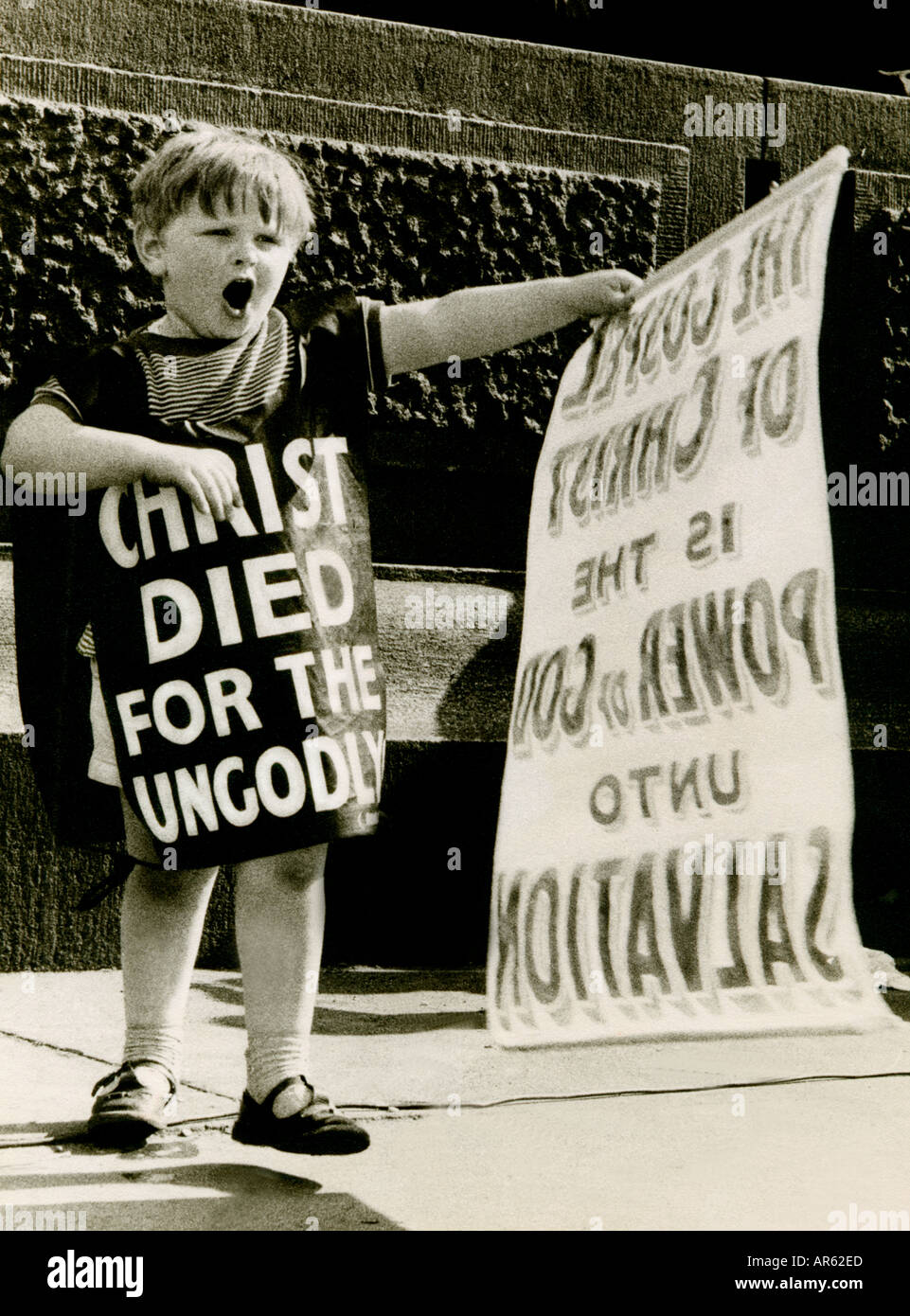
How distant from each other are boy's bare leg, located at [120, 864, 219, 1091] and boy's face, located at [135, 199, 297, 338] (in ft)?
2.92

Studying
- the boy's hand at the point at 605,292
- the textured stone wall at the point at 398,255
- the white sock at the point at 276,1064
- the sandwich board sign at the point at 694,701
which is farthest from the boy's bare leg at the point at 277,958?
the textured stone wall at the point at 398,255

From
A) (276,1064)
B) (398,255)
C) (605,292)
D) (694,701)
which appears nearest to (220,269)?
(605,292)

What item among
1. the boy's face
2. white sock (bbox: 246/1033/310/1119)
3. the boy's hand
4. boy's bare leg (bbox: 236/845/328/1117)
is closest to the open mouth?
the boy's face

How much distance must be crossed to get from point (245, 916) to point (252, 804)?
19 centimetres

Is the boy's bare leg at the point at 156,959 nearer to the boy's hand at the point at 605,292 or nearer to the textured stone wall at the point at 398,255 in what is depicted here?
the boy's hand at the point at 605,292

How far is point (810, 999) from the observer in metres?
2.04

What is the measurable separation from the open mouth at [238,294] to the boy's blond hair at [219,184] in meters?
0.11

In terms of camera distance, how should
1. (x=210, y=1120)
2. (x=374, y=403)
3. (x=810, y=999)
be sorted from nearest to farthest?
1. (x=810, y=999)
2. (x=210, y=1120)
3. (x=374, y=403)

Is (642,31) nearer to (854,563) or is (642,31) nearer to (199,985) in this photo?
(854,563)

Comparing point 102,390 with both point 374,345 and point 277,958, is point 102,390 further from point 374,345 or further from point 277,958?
point 277,958

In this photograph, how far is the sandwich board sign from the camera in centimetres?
205

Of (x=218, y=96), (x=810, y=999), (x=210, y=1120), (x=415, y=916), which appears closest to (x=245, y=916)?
(x=210, y=1120)

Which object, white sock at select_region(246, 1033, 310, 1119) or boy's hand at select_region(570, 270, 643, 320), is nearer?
white sock at select_region(246, 1033, 310, 1119)

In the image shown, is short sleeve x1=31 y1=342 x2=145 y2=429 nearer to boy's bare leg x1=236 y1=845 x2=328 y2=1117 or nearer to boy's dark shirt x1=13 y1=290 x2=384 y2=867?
boy's dark shirt x1=13 y1=290 x2=384 y2=867
